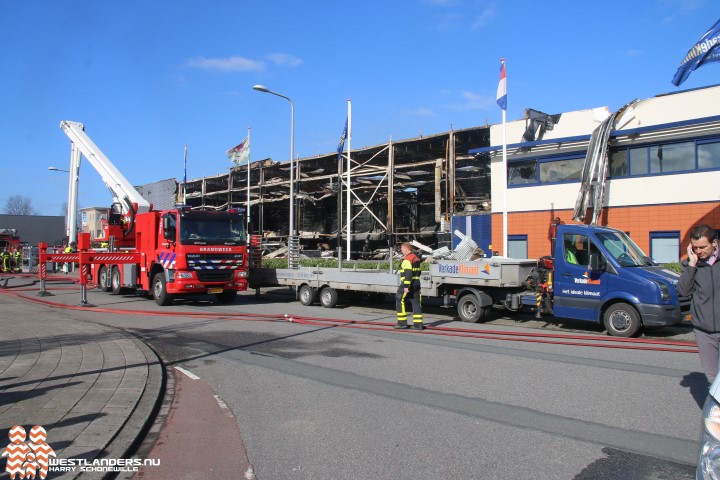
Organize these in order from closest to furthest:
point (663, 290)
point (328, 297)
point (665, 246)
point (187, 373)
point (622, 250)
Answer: point (187, 373), point (663, 290), point (622, 250), point (328, 297), point (665, 246)

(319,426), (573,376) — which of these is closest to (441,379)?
(573,376)

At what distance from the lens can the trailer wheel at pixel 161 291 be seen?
54.7 feet

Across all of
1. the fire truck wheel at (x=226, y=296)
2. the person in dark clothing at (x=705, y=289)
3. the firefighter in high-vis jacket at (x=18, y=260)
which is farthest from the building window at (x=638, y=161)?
the firefighter in high-vis jacket at (x=18, y=260)

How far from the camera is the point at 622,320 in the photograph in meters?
10.8

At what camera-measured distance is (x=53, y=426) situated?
5.03 meters

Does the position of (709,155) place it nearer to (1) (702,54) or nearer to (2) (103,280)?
(1) (702,54)

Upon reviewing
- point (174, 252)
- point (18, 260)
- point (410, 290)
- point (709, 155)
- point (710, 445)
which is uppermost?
point (709, 155)

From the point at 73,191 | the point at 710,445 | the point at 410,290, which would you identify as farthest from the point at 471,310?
the point at 73,191

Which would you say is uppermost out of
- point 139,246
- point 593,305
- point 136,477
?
point 139,246

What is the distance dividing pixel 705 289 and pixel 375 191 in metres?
25.1

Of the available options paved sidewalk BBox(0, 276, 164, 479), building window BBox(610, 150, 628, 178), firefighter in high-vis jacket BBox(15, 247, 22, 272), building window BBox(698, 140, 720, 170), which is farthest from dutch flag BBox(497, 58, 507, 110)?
firefighter in high-vis jacket BBox(15, 247, 22, 272)

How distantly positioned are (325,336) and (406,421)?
5513mm

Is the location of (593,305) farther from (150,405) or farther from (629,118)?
(629,118)

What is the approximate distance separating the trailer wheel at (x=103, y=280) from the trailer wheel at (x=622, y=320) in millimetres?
18522
